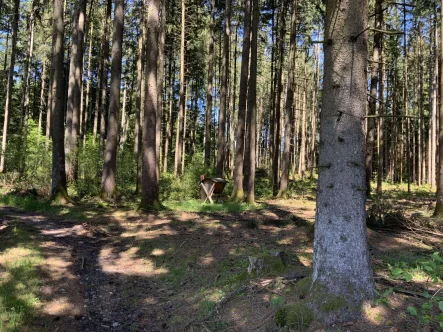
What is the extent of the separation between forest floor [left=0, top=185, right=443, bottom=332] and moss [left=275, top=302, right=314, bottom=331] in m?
0.10

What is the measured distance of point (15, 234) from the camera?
22.9 ft

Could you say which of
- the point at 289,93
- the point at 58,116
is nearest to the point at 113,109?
the point at 58,116

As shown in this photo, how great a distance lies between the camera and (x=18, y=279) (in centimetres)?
481

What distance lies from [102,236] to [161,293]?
12.9ft

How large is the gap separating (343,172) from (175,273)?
376 cm

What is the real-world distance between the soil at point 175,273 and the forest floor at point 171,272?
0.02 m

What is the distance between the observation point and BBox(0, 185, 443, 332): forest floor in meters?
3.76

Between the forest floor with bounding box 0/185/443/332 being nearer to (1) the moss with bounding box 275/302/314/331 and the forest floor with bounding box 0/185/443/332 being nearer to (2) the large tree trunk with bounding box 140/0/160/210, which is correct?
(1) the moss with bounding box 275/302/314/331

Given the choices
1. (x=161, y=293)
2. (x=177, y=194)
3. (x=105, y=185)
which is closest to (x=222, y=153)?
(x=177, y=194)

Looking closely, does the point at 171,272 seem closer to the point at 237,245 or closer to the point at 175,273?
the point at 175,273

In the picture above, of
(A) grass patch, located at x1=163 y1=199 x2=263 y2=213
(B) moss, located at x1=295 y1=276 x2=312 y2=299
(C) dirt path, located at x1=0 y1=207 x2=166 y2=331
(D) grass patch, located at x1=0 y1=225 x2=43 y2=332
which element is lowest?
(C) dirt path, located at x1=0 y1=207 x2=166 y2=331

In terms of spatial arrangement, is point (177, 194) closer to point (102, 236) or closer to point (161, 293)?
point (102, 236)

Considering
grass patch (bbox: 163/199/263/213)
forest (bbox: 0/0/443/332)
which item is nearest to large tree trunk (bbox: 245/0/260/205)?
forest (bbox: 0/0/443/332)

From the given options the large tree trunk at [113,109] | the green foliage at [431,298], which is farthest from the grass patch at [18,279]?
the large tree trunk at [113,109]
